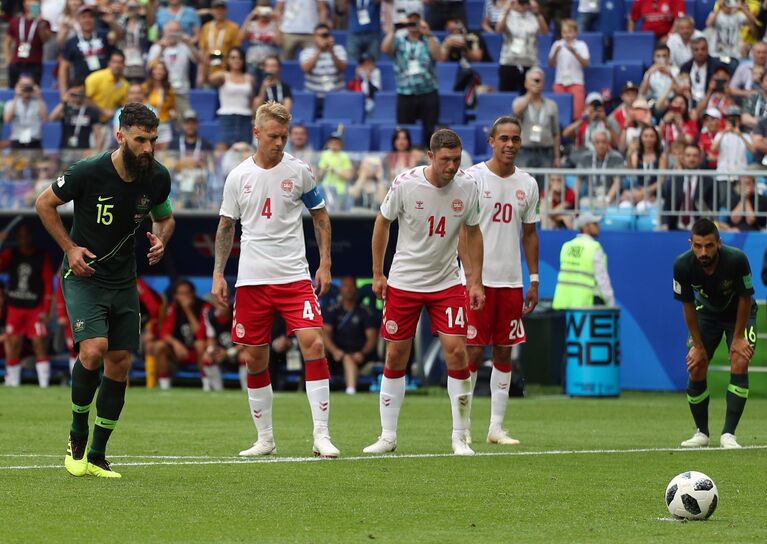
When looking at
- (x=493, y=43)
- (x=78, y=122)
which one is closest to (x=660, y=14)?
(x=493, y=43)

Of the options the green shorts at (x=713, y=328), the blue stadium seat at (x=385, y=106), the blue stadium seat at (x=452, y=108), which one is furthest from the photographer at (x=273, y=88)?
the green shorts at (x=713, y=328)

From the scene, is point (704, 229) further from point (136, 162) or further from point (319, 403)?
point (136, 162)

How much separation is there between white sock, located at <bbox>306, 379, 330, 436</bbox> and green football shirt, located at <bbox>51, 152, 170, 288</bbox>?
1.92 m

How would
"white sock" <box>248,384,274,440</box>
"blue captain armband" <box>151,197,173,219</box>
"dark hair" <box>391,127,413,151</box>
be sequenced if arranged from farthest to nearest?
1. "dark hair" <box>391,127,413,151</box>
2. "white sock" <box>248,384,274,440</box>
3. "blue captain armband" <box>151,197,173,219</box>

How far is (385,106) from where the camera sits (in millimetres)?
25125

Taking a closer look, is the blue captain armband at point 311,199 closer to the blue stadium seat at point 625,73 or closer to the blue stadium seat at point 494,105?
the blue stadium seat at point 494,105

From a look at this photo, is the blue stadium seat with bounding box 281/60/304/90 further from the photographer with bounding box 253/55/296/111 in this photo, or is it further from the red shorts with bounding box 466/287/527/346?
the red shorts with bounding box 466/287/527/346

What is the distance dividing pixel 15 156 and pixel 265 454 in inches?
453

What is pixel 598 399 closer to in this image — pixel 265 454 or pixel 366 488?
pixel 265 454

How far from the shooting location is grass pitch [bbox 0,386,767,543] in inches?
295

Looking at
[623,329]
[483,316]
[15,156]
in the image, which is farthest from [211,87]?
[483,316]

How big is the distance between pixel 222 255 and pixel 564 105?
13.5 meters

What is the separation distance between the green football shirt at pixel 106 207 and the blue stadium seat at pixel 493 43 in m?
17.1

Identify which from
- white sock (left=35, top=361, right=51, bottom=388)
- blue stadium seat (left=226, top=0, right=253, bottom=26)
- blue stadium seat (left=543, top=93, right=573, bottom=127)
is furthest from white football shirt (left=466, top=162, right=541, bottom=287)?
blue stadium seat (left=226, top=0, right=253, bottom=26)
